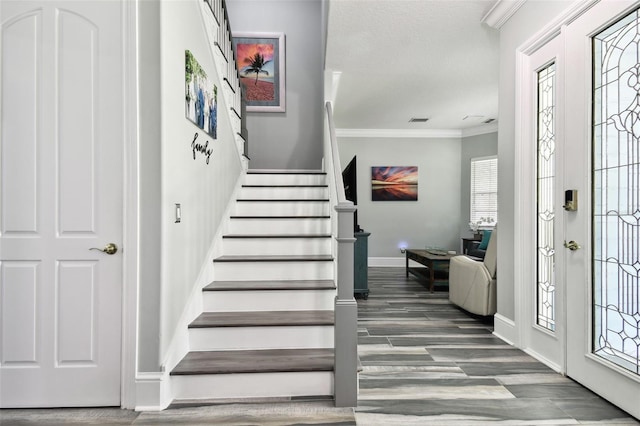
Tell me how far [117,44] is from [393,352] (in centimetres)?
279

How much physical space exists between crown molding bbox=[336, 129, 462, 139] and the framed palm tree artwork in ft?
7.14

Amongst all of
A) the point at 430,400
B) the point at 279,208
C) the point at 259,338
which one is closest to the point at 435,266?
the point at 279,208

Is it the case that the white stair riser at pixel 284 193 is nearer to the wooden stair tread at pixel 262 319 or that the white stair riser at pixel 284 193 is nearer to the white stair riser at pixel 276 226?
the white stair riser at pixel 276 226

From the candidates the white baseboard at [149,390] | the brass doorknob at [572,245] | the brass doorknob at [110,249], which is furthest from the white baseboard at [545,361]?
the brass doorknob at [110,249]

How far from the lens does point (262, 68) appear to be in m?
5.40

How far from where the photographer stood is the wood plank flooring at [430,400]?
1.91 meters

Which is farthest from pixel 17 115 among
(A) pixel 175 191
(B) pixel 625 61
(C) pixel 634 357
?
(C) pixel 634 357

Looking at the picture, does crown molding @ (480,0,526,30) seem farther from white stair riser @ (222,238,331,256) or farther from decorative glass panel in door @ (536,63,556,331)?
white stair riser @ (222,238,331,256)

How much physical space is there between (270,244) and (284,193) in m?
0.99

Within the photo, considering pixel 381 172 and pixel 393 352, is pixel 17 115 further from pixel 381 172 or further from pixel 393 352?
pixel 381 172

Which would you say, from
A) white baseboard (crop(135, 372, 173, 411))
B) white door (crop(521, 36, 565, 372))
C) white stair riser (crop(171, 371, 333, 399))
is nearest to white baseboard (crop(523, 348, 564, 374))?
white door (crop(521, 36, 565, 372))

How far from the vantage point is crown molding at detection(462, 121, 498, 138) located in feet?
22.4

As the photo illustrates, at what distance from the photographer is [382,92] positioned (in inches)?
203

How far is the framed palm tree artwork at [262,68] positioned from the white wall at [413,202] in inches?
89.8
